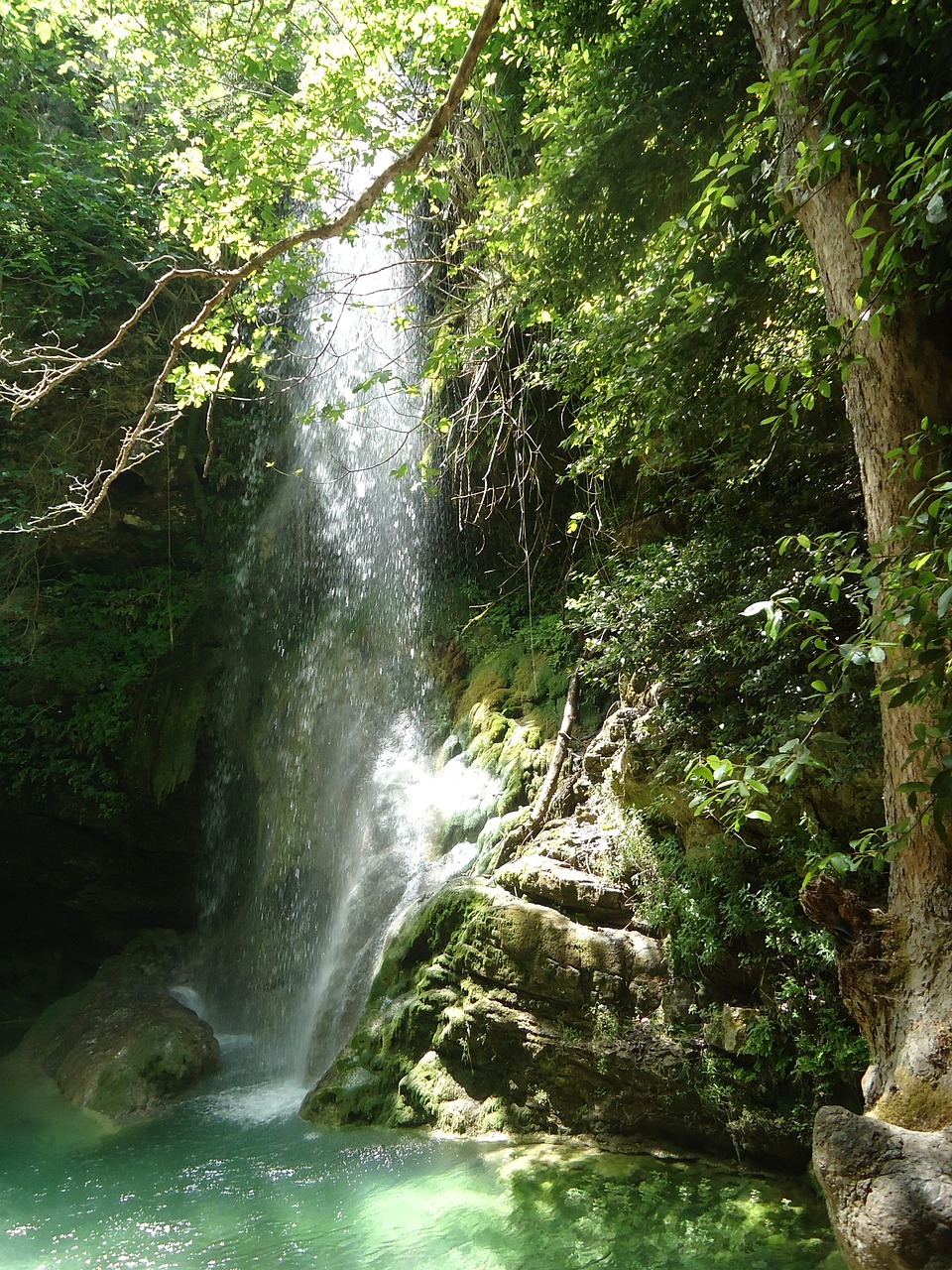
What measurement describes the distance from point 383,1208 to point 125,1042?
13.4ft

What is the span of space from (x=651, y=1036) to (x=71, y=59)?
41.0 ft

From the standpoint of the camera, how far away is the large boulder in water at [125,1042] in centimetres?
690

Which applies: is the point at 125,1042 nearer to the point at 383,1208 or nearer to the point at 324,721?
the point at 324,721

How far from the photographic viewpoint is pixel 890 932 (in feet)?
8.91

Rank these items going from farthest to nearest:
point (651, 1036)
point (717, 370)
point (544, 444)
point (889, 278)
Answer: point (544, 444) < point (717, 370) < point (651, 1036) < point (889, 278)

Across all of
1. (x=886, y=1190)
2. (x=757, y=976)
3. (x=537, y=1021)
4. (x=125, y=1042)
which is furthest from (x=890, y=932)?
(x=125, y=1042)

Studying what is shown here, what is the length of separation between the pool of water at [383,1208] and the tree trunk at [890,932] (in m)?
1.51

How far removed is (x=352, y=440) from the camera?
10.7 meters

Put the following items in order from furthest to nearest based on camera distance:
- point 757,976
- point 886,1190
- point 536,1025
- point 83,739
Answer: point 83,739 → point 536,1025 → point 757,976 → point 886,1190

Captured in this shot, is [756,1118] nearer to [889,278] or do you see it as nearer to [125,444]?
[889,278]

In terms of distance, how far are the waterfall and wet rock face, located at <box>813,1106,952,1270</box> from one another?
4834 mm

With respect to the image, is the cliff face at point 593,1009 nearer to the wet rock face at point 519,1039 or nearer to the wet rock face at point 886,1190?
the wet rock face at point 519,1039

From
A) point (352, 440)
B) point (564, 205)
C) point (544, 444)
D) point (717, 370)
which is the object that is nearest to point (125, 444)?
point (564, 205)

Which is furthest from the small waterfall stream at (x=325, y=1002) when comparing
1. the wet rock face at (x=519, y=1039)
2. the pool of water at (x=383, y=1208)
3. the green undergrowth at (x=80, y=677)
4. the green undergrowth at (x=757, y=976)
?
the green undergrowth at (x=80, y=677)
